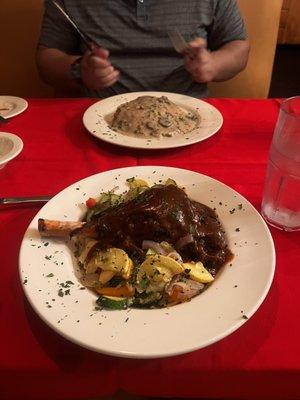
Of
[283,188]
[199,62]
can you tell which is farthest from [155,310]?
[199,62]

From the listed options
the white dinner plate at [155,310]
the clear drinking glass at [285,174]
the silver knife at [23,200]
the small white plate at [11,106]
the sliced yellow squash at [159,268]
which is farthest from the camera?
the small white plate at [11,106]

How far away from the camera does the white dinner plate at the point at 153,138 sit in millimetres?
1349

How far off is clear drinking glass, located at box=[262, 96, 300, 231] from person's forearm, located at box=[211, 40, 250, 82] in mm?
1010

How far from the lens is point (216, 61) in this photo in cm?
197

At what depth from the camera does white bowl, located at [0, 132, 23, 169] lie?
1.25 meters

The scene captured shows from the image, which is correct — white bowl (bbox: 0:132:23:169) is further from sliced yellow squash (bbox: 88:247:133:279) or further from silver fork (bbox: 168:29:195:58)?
silver fork (bbox: 168:29:195:58)

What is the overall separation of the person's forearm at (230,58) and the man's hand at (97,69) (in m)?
0.54

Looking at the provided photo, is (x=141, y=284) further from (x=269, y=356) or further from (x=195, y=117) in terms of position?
(x=195, y=117)

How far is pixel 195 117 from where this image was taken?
1.55 meters

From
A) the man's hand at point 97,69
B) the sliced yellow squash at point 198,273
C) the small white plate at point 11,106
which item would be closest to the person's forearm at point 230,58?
the man's hand at point 97,69

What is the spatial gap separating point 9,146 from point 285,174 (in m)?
0.86

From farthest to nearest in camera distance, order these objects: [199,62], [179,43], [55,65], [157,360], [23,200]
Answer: [55,65] < [179,43] < [199,62] < [23,200] < [157,360]

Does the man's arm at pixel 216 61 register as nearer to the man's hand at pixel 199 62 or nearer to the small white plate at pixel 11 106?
the man's hand at pixel 199 62

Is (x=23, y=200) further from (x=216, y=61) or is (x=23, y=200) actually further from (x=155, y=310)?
(x=216, y=61)
